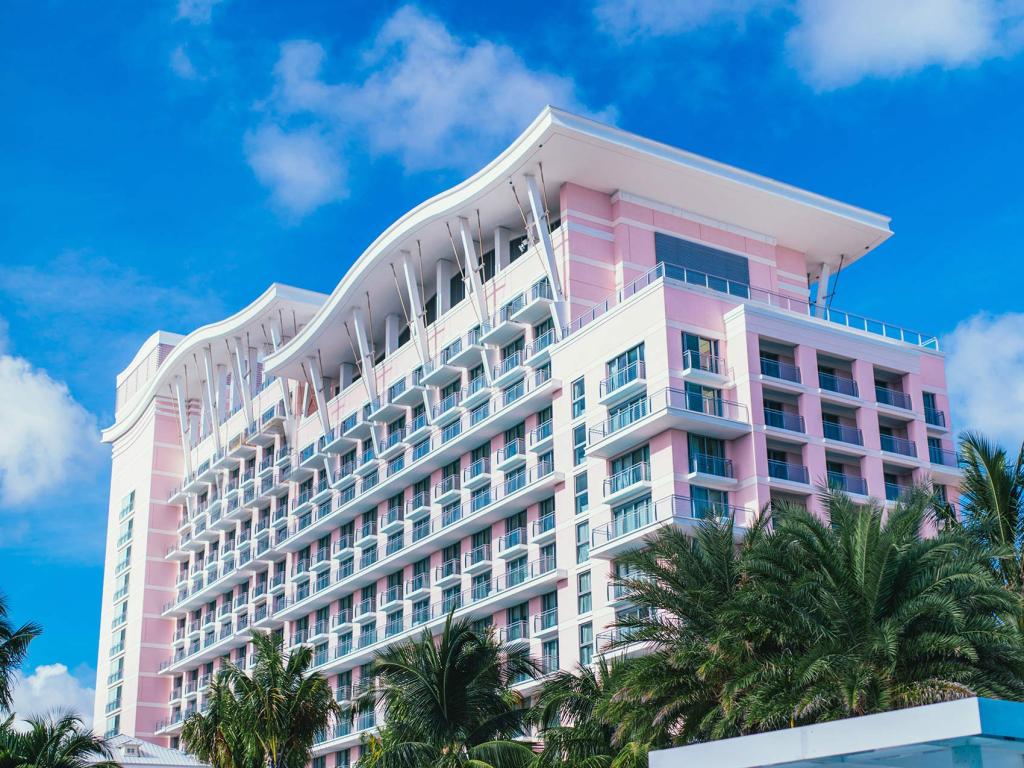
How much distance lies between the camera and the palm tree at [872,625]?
3166 cm

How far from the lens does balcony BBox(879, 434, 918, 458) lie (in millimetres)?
59688

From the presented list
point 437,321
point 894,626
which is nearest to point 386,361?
point 437,321

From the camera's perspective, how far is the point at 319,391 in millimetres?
81188

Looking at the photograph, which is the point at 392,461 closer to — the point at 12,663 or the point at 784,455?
the point at 784,455

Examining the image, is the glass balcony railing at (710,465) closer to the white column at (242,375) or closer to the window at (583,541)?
the window at (583,541)

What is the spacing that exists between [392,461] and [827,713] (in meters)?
44.8

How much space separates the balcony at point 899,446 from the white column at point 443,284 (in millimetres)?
24426

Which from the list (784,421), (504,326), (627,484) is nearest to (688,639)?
(627,484)

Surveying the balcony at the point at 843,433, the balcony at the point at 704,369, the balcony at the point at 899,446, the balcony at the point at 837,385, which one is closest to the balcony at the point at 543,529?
the balcony at the point at 704,369

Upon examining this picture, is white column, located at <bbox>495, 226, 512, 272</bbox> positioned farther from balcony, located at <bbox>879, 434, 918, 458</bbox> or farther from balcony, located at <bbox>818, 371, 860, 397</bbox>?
balcony, located at <bbox>879, 434, 918, 458</bbox>

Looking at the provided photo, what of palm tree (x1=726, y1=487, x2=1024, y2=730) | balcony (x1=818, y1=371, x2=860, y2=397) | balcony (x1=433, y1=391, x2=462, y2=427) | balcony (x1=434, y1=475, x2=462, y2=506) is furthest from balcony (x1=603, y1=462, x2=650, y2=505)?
palm tree (x1=726, y1=487, x2=1024, y2=730)

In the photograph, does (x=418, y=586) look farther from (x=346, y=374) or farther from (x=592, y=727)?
(x=592, y=727)

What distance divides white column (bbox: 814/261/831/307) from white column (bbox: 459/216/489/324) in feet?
57.8

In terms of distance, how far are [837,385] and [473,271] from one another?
61.3 feet
